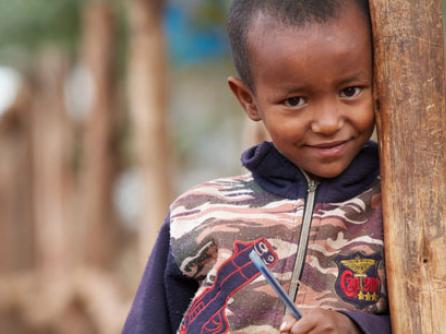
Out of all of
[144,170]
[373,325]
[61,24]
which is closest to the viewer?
[373,325]

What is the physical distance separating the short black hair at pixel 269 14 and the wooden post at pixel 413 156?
0.09 m

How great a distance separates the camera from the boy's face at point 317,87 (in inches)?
83.7

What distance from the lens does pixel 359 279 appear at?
222cm

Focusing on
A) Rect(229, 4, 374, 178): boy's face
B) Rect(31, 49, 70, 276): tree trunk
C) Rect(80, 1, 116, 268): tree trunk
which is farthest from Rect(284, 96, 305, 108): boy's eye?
Rect(31, 49, 70, 276): tree trunk

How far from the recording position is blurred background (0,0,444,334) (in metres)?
7.39

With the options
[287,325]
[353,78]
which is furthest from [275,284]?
[353,78]

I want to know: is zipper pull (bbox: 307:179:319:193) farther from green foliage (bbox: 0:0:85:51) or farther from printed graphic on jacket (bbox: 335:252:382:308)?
green foliage (bbox: 0:0:85:51)

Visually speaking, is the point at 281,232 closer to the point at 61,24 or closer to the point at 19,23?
the point at 19,23

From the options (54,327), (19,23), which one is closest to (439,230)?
(19,23)

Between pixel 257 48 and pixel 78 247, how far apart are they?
946 centimetres

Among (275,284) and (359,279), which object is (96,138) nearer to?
(359,279)

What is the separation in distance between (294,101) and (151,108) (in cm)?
510

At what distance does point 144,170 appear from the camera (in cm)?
741

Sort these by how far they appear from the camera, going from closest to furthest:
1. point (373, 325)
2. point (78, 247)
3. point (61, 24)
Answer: point (373, 325)
point (61, 24)
point (78, 247)
